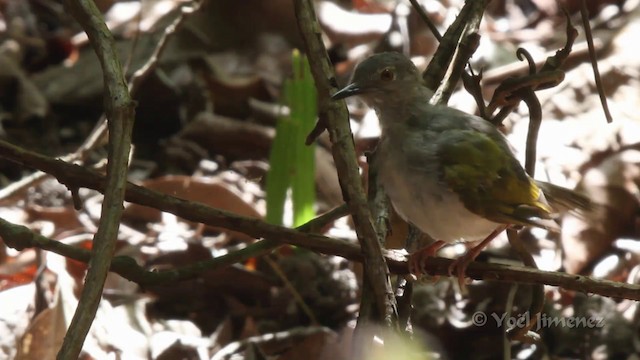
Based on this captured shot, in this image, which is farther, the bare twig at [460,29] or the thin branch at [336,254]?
the bare twig at [460,29]

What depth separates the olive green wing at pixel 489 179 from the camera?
326 cm

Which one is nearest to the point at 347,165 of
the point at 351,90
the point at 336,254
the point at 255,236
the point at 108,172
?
the point at 336,254

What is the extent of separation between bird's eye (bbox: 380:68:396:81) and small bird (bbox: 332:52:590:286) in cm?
11

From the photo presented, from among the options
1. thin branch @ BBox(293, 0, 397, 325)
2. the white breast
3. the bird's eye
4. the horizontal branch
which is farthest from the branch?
the bird's eye

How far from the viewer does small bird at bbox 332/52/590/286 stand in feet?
10.8

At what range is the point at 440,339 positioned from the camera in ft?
15.3

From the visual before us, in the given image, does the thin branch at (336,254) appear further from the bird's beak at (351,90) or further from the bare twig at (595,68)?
the bare twig at (595,68)

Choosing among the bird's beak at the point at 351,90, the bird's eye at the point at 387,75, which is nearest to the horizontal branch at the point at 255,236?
the bird's beak at the point at 351,90

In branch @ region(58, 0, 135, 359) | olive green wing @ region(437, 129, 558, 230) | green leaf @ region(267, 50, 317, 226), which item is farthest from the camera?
green leaf @ region(267, 50, 317, 226)

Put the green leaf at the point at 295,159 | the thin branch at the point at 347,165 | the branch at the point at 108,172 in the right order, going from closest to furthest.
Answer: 1. the branch at the point at 108,172
2. the thin branch at the point at 347,165
3. the green leaf at the point at 295,159

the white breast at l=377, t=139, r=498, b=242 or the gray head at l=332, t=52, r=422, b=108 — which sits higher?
the gray head at l=332, t=52, r=422, b=108

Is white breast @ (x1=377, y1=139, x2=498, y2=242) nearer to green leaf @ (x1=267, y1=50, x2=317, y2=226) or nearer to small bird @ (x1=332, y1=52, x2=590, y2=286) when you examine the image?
small bird @ (x1=332, y1=52, x2=590, y2=286)

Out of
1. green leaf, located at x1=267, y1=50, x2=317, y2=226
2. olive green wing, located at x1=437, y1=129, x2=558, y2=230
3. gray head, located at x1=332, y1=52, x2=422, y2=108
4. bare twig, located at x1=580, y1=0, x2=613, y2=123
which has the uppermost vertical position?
green leaf, located at x1=267, y1=50, x2=317, y2=226

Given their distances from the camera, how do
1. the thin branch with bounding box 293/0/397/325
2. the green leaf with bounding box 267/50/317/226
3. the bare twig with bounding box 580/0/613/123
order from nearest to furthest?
the thin branch with bounding box 293/0/397/325 < the bare twig with bounding box 580/0/613/123 < the green leaf with bounding box 267/50/317/226
